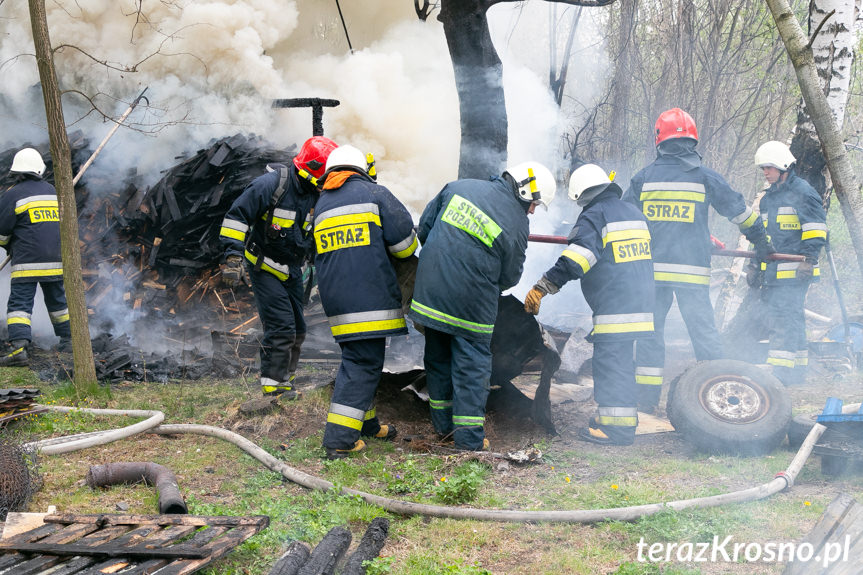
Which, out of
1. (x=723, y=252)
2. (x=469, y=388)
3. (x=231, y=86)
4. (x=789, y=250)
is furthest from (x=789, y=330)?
(x=231, y=86)

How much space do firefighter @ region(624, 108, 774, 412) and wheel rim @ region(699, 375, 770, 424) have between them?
35.8 inches

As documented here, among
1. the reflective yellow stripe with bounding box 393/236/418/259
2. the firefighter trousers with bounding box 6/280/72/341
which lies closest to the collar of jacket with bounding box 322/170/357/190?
the reflective yellow stripe with bounding box 393/236/418/259

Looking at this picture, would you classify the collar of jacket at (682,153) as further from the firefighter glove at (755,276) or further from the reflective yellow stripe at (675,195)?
the firefighter glove at (755,276)

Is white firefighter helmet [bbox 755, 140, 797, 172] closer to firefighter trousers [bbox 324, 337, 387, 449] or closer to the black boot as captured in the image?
firefighter trousers [bbox 324, 337, 387, 449]

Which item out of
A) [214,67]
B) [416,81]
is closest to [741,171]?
[416,81]

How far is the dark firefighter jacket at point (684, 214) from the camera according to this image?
602 cm

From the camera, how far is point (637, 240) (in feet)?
17.7

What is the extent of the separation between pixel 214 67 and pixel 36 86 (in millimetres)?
2628

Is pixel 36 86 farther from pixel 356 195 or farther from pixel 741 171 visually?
pixel 741 171

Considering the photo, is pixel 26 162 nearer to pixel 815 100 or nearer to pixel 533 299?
pixel 533 299

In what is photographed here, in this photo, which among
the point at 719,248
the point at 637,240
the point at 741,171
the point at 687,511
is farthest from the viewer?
the point at 741,171

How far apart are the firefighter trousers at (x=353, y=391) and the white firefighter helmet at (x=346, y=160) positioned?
123 cm

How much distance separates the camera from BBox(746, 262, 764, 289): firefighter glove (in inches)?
300

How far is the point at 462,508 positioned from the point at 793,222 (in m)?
5.53
